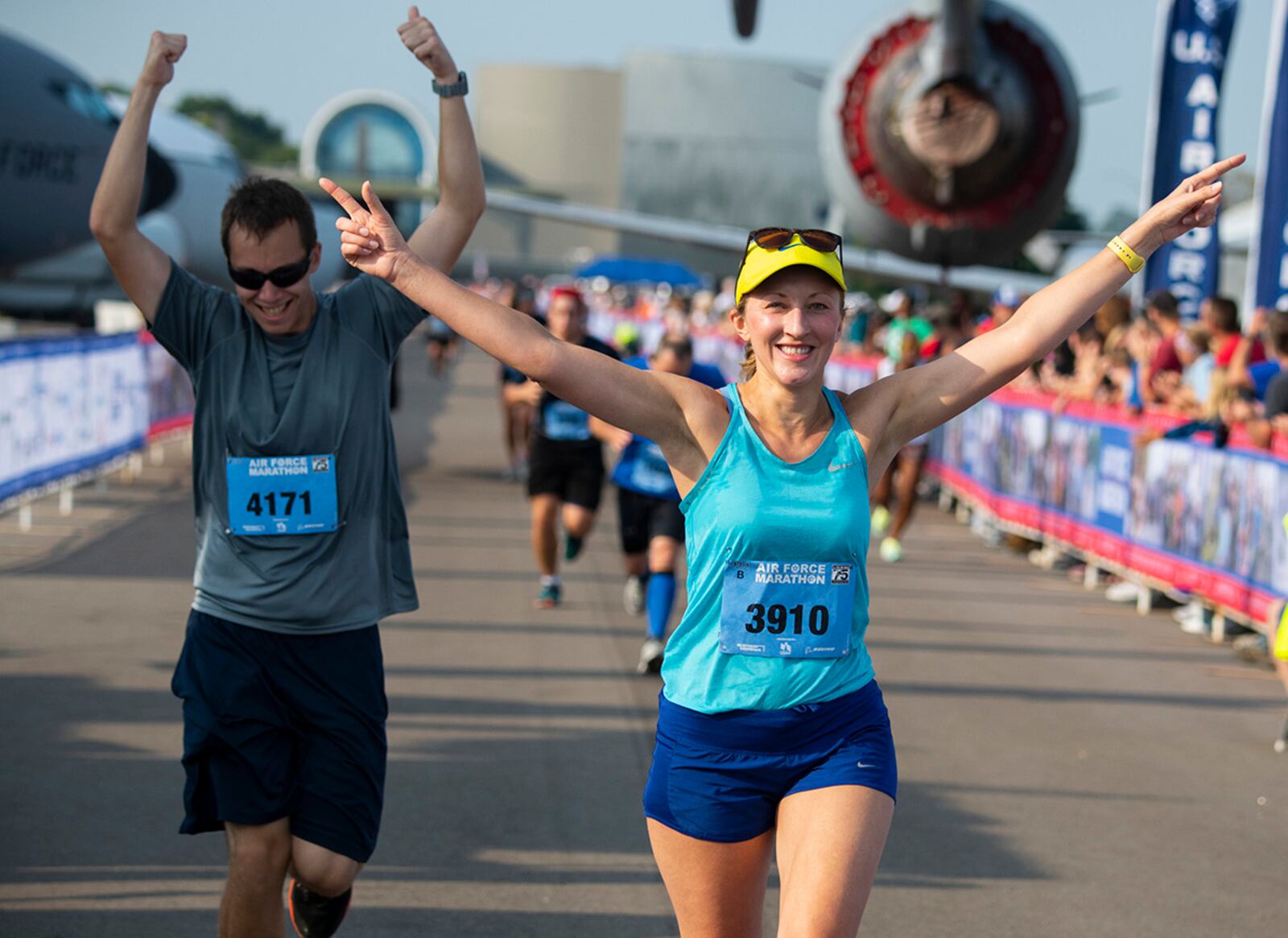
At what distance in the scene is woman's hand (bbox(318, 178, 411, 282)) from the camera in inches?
131

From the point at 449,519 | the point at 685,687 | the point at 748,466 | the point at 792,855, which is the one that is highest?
the point at 748,466

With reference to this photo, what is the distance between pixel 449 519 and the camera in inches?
568

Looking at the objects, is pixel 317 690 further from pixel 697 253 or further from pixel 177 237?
pixel 697 253

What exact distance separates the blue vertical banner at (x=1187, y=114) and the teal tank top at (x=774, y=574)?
533 inches

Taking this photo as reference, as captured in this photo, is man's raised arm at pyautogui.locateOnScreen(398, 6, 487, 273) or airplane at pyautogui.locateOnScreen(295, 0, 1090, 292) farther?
airplane at pyautogui.locateOnScreen(295, 0, 1090, 292)

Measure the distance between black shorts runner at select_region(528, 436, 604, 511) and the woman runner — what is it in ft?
22.6

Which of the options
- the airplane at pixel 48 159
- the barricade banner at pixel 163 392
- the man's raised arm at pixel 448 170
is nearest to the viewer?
the man's raised arm at pixel 448 170

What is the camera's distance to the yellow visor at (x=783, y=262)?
334cm

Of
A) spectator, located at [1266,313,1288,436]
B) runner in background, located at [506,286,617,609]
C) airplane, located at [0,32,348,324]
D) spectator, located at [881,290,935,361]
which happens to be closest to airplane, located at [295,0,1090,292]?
spectator, located at [881,290,935,361]

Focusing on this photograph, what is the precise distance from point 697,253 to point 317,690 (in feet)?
346

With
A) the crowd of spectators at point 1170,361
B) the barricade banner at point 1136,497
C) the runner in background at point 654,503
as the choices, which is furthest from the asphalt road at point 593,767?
the crowd of spectators at point 1170,361

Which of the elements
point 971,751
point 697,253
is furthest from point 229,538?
point 697,253

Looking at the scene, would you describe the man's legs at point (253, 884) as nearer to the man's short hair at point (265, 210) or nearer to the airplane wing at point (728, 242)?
the man's short hair at point (265, 210)

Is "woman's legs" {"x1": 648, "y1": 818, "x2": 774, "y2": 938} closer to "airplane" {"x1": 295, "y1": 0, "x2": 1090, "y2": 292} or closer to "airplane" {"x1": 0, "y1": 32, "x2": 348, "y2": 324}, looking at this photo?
"airplane" {"x1": 295, "y1": 0, "x2": 1090, "y2": 292}
